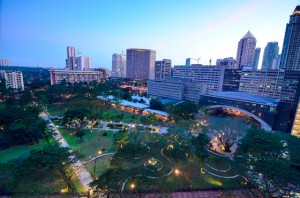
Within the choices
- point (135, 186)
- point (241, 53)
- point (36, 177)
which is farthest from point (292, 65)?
point (36, 177)

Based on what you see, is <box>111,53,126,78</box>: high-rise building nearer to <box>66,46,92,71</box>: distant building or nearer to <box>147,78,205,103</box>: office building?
<box>66,46,92,71</box>: distant building

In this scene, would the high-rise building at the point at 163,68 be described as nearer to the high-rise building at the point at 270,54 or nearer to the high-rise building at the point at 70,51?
the high-rise building at the point at 270,54

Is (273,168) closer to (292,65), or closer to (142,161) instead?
(142,161)

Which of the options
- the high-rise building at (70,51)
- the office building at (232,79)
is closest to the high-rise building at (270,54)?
the office building at (232,79)

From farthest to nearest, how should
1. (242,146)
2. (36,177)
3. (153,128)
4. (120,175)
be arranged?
(153,128), (242,146), (36,177), (120,175)

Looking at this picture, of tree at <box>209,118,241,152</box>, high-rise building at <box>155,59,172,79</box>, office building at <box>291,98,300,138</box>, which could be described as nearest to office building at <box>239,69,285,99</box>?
office building at <box>291,98,300,138</box>

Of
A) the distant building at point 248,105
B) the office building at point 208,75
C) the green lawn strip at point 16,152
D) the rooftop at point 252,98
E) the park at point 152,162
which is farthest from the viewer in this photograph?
the office building at point 208,75
